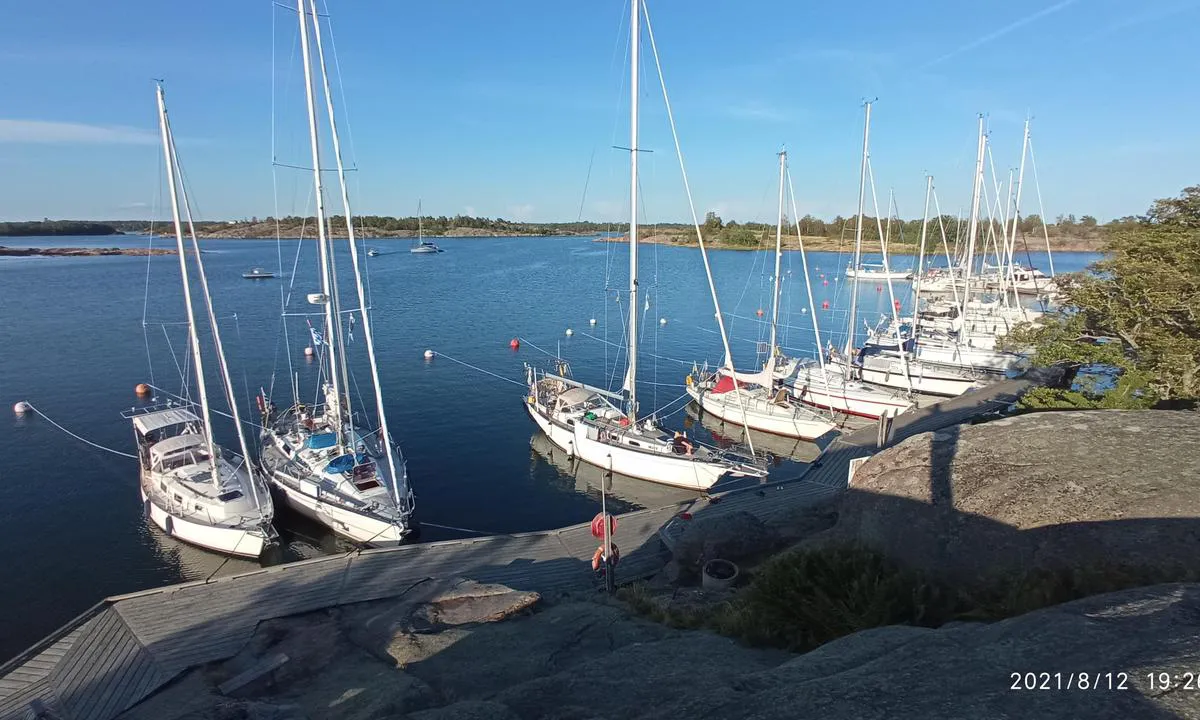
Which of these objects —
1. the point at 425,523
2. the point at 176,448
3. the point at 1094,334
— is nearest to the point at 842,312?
the point at 1094,334

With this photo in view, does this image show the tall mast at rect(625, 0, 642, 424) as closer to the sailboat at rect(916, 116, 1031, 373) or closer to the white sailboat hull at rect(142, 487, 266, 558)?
the white sailboat hull at rect(142, 487, 266, 558)

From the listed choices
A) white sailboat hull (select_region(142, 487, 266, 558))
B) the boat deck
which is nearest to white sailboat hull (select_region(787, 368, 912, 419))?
the boat deck

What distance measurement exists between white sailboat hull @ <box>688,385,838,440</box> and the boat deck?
10059 millimetres

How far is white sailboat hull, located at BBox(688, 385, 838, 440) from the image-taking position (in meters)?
31.1

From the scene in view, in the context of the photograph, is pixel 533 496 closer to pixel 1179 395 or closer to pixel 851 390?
pixel 851 390

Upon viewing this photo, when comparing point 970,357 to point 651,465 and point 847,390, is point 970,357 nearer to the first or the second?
point 847,390

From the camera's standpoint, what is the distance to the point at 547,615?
11.6 meters

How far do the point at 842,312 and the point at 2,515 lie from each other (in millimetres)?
69003

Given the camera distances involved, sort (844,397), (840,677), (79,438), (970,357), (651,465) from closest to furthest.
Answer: (840,677), (651,465), (79,438), (844,397), (970,357)

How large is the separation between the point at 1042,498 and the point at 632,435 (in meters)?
18.1

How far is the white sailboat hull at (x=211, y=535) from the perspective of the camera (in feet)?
65.1

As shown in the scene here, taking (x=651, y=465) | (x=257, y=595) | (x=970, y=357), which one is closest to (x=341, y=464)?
(x=257, y=595)

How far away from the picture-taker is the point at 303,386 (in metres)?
39.2

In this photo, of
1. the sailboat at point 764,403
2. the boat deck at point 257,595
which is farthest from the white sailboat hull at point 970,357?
the boat deck at point 257,595
